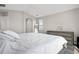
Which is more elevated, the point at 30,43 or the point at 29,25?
the point at 29,25

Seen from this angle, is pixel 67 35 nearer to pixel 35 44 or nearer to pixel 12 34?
pixel 35 44

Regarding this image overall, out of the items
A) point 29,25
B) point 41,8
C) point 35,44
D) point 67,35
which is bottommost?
point 35,44

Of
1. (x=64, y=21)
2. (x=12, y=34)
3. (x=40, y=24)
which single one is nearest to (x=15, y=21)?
(x=12, y=34)

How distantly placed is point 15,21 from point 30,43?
0.34 meters

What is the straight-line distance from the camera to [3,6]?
116cm

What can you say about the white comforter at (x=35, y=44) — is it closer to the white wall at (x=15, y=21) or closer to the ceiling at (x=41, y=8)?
the white wall at (x=15, y=21)

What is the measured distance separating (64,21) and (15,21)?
2.04 ft

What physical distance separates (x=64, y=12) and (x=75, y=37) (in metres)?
0.34

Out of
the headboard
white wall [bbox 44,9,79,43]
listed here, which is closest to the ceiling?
white wall [bbox 44,9,79,43]

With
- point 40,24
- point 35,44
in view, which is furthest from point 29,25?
point 35,44

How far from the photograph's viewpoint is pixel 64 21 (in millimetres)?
1240

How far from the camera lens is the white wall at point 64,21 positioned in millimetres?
1215

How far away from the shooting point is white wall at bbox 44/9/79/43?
121 centimetres
